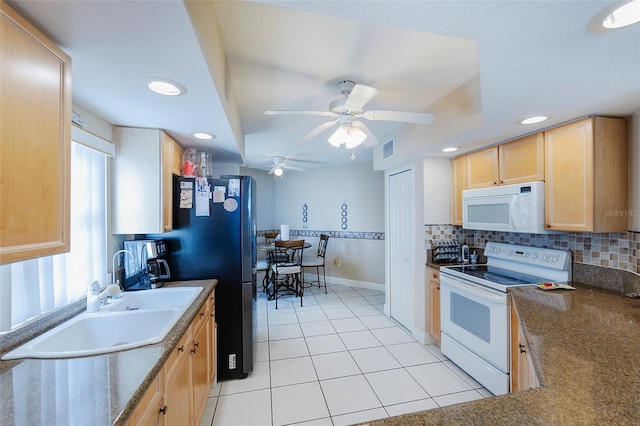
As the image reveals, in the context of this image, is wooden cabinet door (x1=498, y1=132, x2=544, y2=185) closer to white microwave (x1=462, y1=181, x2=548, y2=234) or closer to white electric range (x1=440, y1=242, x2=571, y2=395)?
white microwave (x1=462, y1=181, x2=548, y2=234)

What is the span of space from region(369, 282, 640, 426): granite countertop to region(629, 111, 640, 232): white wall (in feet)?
1.95

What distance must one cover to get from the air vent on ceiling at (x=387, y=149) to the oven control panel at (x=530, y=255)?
147 centimetres

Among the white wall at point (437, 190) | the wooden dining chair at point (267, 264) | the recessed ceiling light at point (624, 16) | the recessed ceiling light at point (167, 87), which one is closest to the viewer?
the recessed ceiling light at point (624, 16)

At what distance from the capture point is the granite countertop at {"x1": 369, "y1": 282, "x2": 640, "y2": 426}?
2.48ft

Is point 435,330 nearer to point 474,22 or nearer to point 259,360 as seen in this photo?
point 259,360

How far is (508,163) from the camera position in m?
2.36

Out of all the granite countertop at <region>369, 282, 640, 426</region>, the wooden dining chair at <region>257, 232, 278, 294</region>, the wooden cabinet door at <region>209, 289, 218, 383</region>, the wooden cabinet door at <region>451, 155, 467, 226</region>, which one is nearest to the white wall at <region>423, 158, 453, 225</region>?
the wooden cabinet door at <region>451, 155, 467, 226</region>

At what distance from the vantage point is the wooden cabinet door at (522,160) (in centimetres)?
211

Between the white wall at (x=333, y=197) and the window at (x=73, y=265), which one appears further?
the white wall at (x=333, y=197)

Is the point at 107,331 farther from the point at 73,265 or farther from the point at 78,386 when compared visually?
the point at 78,386

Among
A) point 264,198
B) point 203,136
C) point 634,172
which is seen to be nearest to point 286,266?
point 264,198

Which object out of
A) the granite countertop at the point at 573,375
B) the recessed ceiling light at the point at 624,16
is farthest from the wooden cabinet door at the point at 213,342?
the recessed ceiling light at the point at 624,16

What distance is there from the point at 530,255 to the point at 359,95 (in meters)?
2.04

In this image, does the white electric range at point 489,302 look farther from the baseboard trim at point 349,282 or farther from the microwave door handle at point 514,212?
the baseboard trim at point 349,282
